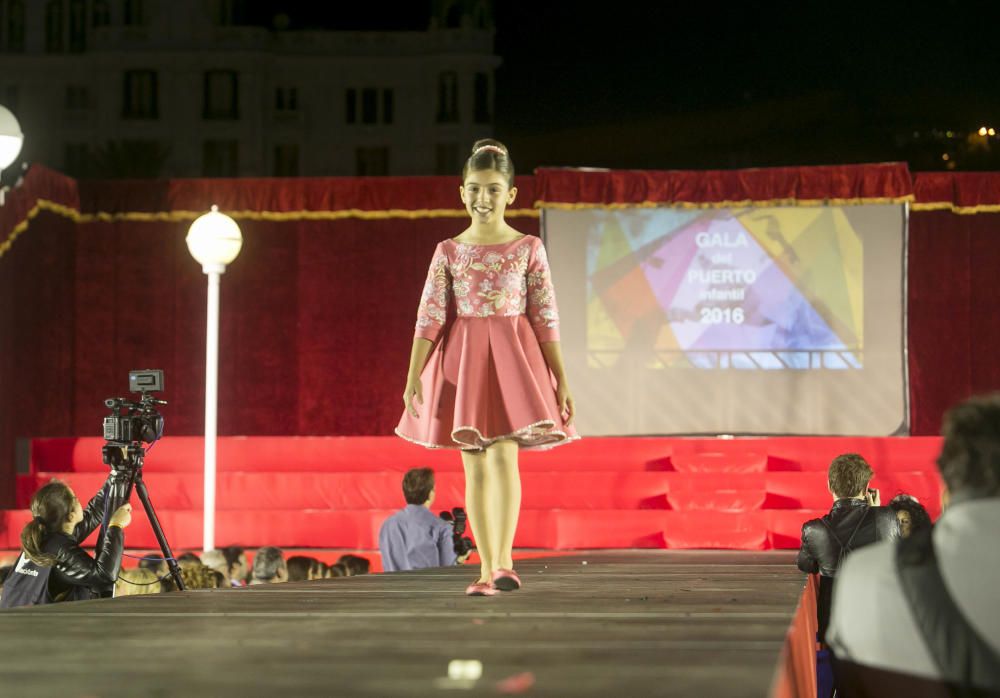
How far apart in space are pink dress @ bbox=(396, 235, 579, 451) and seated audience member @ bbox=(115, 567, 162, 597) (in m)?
1.89

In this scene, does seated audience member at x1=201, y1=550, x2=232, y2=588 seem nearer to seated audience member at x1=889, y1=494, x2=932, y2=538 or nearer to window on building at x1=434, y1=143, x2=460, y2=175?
seated audience member at x1=889, y1=494, x2=932, y2=538

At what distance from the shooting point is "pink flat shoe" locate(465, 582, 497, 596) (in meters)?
3.11

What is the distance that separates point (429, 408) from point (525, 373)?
0.86 feet

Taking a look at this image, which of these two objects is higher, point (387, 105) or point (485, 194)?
point (387, 105)

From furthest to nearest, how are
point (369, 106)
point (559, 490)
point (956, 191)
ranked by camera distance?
point (369, 106) → point (956, 191) → point (559, 490)

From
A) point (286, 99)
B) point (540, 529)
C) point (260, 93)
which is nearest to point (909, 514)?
point (540, 529)

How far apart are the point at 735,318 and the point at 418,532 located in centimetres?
596

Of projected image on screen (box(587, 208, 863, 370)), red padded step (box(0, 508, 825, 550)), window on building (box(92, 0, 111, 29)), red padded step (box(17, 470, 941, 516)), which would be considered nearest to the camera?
red padded step (box(0, 508, 825, 550))

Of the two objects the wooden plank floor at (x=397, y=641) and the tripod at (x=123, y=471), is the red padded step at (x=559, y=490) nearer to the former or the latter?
the tripod at (x=123, y=471)

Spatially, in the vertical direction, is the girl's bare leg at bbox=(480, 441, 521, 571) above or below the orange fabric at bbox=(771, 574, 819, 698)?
above

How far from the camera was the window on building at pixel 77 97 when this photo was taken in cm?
3312

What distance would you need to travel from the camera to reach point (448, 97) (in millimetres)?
32344

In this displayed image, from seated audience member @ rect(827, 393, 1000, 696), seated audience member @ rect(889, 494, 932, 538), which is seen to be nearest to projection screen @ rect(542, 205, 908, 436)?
seated audience member @ rect(889, 494, 932, 538)

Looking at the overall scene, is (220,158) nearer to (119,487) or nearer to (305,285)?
(305,285)
